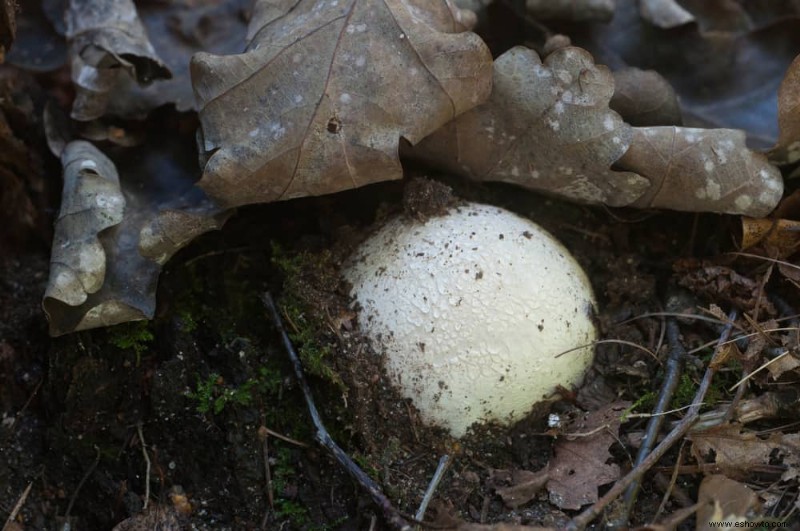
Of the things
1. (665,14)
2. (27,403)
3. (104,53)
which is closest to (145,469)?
(27,403)

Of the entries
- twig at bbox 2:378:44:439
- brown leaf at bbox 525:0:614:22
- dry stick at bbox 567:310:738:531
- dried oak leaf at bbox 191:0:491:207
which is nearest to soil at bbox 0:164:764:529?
twig at bbox 2:378:44:439

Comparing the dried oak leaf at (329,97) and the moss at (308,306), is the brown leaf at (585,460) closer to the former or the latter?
the moss at (308,306)

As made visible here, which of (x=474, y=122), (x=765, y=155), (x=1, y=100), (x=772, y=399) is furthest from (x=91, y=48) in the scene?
(x=772, y=399)

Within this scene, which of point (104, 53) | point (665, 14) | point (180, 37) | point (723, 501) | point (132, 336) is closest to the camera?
point (723, 501)

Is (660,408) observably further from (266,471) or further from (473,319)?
(266,471)

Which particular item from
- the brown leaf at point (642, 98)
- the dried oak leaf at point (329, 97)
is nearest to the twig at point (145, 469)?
the dried oak leaf at point (329, 97)

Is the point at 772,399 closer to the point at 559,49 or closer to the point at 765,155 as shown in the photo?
the point at 765,155
